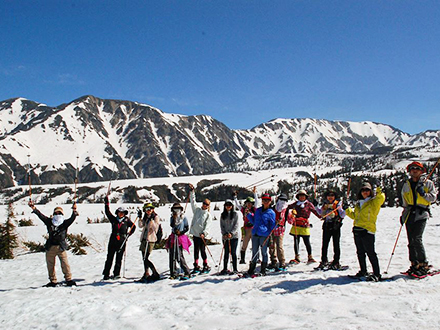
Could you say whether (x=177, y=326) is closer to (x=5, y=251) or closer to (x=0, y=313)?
(x=0, y=313)

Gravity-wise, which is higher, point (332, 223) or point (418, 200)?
point (418, 200)

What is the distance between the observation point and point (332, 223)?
27.8 feet

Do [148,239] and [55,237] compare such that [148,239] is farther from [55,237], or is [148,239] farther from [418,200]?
[418,200]

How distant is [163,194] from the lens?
139 m

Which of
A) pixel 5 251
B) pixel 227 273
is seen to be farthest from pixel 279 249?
pixel 5 251

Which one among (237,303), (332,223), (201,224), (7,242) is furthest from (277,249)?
(7,242)

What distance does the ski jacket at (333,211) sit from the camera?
833 cm

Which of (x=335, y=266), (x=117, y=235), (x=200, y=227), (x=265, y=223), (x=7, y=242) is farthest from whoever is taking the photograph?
(x=7, y=242)

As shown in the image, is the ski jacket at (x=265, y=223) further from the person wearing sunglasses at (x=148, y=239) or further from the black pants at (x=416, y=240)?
the black pants at (x=416, y=240)

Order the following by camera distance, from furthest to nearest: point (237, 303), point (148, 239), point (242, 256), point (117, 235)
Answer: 1. point (242, 256)
2. point (117, 235)
3. point (148, 239)
4. point (237, 303)

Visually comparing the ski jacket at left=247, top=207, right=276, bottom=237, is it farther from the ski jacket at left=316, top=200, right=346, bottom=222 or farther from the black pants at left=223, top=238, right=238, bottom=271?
the ski jacket at left=316, top=200, right=346, bottom=222

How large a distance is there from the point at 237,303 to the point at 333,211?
3.49 metres

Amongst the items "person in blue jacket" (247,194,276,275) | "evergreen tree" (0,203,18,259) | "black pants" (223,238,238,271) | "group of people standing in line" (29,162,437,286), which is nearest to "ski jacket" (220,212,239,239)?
"group of people standing in line" (29,162,437,286)

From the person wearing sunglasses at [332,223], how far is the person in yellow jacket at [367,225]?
865 millimetres
